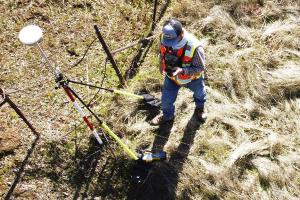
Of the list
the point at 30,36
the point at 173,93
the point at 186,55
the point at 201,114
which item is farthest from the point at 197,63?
the point at 30,36

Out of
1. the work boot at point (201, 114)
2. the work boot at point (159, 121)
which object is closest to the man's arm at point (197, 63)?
the work boot at point (201, 114)

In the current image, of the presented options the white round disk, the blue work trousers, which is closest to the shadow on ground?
the blue work trousers

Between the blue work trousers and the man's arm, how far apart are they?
449 millimetres

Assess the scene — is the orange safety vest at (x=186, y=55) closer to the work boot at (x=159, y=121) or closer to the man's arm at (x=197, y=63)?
the man's arm at (x=197, y=63)

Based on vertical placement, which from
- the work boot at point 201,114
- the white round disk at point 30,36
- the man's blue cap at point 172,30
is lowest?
the work boot at point 201,114

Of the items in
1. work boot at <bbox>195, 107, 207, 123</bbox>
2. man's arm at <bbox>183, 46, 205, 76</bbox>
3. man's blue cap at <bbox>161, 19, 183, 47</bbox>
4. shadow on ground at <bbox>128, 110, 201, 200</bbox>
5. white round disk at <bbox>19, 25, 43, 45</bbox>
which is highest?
white round disk at <bbox>19, 25, 43, 45</bbox>

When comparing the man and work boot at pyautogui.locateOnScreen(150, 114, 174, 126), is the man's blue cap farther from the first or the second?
work boot at pyautogui.locateOnScreen(150, 114, 174, 126)

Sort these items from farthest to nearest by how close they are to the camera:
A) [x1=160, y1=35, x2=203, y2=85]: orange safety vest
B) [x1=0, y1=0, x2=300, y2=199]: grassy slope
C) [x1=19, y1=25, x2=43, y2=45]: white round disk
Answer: [x1=0, y1=0, x2=300, y2=199]: grassy slope → [x1=160, y1=35, x2=203, y2=85]: orange safety vest → [x1=19, y1=25, x2=43, y2=45]: white round disk

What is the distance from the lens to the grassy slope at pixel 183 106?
5.62 metres

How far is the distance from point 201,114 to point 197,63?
1.42 m

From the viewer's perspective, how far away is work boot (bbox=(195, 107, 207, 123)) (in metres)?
6.09

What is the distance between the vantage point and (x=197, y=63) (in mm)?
4895

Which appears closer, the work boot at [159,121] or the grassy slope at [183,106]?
the grassy slope at [183,106]

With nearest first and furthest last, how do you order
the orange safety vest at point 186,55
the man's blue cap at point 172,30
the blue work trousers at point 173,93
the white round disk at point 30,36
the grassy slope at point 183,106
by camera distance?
1. the white round disk at point 30,36
2. the man's blue cap at point 172,30
3. the orange safety vest at point 186,55
4. the blue work trousers at point 173,93
5. the grassy slope at point 183,106
